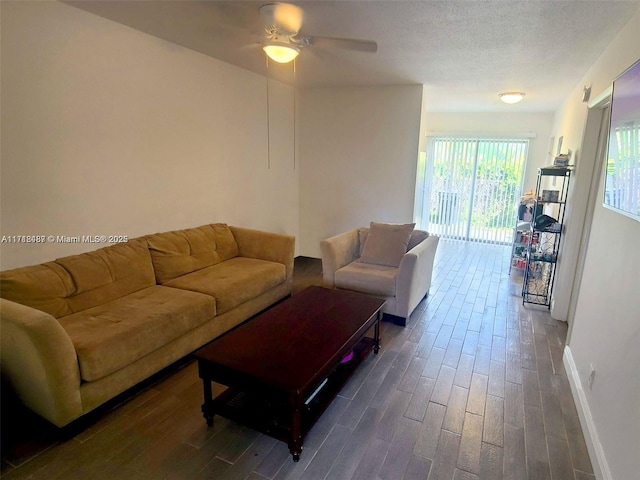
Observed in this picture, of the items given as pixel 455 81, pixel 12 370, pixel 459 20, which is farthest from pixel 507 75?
pixel 12 370

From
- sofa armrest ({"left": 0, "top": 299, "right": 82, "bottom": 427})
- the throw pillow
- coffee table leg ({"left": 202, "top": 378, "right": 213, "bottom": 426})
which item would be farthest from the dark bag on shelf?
sofa armrest ({"left": 0, "top": 299, "right": 82, "bottom": 427})

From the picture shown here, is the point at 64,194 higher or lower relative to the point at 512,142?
lower

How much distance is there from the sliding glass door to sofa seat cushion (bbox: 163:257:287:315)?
3712mm

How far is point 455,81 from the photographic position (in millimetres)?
4066

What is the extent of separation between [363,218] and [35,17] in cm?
384

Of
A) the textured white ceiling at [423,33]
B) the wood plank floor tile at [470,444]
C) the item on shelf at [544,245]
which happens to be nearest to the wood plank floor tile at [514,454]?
the wood plank floor tile at [470,444]

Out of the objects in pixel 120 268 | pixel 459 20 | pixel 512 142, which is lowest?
pixel 120 268

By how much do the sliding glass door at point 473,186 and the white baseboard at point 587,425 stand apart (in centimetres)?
404

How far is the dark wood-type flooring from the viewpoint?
1771 millimetres

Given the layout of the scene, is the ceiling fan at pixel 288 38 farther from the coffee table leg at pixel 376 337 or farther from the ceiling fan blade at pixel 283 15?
the coffee table leg at pixel 376 337

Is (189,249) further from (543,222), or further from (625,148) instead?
(543,222)

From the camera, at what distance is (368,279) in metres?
3.40

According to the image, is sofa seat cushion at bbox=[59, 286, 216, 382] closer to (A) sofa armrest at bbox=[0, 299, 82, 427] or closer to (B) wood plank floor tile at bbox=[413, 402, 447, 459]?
(A) sofa armrest at bbox=[0, 299, 82, 427]

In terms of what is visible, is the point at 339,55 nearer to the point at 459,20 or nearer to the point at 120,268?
the point at 459,20
